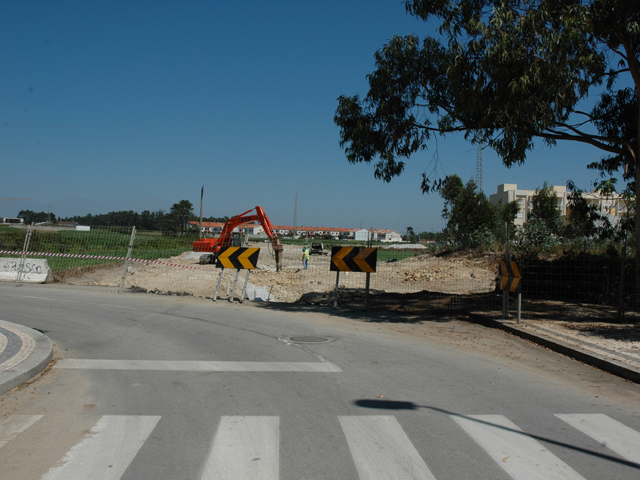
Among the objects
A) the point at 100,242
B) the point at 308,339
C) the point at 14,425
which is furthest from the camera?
the point at 100,242

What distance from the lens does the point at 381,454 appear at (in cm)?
417

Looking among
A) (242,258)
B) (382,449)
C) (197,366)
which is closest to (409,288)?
(242,258)

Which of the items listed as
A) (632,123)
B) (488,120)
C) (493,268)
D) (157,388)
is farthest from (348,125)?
(493,268)

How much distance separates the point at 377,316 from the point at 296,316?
2.06m

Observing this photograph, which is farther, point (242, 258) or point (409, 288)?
point (409, 288)

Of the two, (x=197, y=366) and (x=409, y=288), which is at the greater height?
(x=409, y=288)

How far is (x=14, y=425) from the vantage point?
4738mm

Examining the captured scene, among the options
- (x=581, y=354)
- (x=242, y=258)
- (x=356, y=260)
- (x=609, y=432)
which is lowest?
(x=609, y=432)

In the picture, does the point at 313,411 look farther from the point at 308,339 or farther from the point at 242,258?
the point at 242,258

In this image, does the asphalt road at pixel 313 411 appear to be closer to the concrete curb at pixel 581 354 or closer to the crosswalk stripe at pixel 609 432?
the crosswalk stripe at pixel 609 432

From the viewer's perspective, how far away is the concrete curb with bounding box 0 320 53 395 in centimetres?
584

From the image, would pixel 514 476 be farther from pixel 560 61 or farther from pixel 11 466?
pixel 560 61

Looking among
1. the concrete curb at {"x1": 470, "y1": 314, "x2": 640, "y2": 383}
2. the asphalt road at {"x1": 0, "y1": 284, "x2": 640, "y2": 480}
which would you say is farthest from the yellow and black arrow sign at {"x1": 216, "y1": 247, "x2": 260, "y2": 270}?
the concrete curb at {"x1": 470, "y1": 314, "x2": 640, "y2": 383}

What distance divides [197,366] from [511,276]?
7234 millimetres
